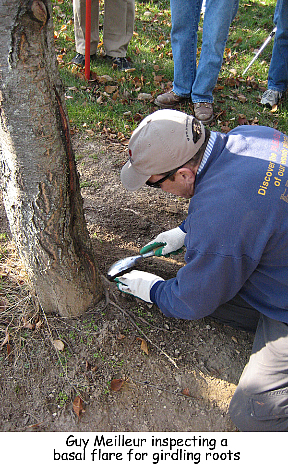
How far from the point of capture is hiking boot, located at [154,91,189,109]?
14.4ft

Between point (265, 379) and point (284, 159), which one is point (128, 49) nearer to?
point (284, 159)

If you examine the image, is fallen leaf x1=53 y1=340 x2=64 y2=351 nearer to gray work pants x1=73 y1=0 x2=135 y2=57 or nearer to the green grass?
the green grass

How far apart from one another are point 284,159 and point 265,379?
46.4 inches

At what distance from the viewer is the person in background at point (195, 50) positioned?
3.79 meters

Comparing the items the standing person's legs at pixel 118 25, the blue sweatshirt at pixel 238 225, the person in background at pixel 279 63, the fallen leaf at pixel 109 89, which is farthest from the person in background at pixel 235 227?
the standing person's legs at pixel 118 25

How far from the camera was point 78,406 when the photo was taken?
205cm

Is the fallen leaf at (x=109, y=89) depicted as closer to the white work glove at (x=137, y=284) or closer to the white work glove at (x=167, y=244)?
the white work glove at (x=167, y=244)

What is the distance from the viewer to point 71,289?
2.20 m

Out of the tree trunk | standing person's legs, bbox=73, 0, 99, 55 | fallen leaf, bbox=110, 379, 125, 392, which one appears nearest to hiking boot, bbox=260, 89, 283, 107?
standing person's legs, bbox=73, 0, 99, 55

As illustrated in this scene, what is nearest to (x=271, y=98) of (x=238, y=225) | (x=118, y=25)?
(x=118, y=25)

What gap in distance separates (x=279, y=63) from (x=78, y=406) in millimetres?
4369

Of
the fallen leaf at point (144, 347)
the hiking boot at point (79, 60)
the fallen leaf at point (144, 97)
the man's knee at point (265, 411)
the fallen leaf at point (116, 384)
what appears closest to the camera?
the man's knee at point (265, 411)

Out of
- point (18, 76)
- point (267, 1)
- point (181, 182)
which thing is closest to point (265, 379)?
point (181, 182)

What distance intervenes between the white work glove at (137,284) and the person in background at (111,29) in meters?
3.51
